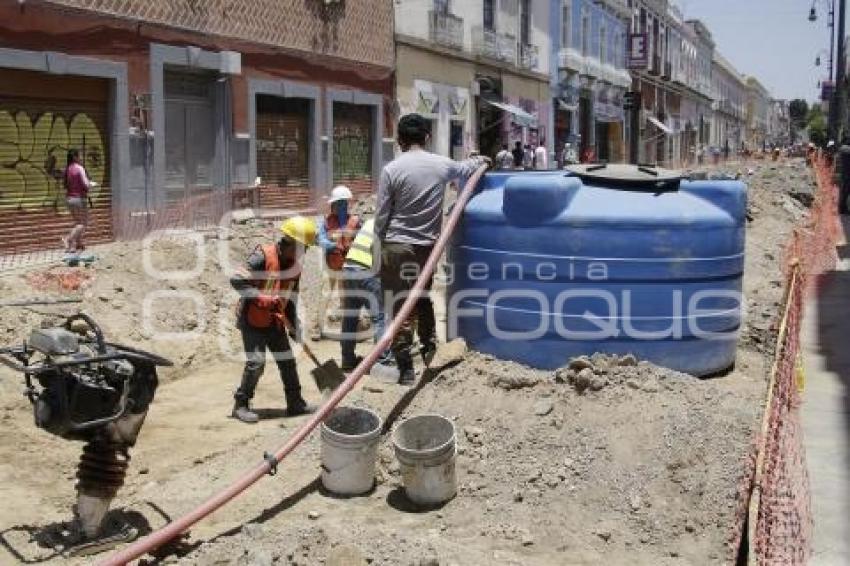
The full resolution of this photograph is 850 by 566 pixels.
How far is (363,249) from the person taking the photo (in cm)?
745

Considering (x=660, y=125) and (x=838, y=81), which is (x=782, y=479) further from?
(x=660, y=125)

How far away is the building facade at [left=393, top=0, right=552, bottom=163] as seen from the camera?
21.6 meters

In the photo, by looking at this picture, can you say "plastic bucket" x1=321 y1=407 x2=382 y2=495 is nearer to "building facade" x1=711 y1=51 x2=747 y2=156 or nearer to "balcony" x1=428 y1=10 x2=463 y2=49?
"balcony" x1=428 y1=10 x2=463 y2=49

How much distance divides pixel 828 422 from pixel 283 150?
40.8 ft

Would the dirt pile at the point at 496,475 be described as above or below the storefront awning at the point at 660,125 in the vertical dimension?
below

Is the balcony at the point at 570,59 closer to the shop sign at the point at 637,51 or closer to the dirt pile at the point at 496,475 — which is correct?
the shop sign at the point at 637,51

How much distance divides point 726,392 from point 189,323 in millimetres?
6021

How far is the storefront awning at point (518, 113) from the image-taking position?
86.9ft

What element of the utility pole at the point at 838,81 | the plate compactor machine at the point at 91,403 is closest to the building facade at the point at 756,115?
the utility pole at the point at 838,81

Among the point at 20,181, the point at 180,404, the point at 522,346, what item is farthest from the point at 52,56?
the point at 522,346

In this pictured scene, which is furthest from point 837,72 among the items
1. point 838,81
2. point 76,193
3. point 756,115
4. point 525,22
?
point 756,115

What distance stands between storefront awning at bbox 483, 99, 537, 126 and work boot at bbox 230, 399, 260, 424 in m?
20.4

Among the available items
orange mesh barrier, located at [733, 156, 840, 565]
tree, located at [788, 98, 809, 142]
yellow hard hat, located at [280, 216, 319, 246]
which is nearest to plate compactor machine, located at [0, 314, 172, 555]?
yellow hard hat, located at [280, 216, 319, 246]

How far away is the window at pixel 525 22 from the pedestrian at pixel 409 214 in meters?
23.6
